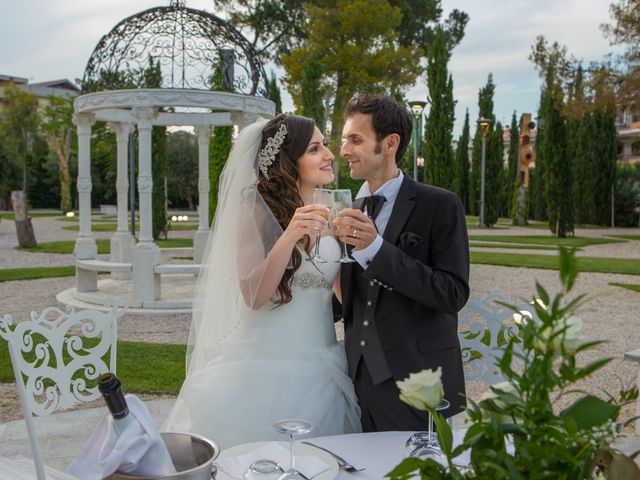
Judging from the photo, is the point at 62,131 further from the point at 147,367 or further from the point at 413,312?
the point at 413,312

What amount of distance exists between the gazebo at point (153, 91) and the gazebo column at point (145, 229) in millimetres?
15

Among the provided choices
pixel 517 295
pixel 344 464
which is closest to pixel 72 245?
pixel 517 295

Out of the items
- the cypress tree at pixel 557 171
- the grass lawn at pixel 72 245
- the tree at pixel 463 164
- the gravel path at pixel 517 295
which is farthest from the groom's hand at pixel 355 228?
the tree at pixel 463 164

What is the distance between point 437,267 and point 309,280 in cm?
81

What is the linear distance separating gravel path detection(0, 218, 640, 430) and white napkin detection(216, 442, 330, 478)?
278 cm

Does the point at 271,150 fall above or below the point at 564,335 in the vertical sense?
above

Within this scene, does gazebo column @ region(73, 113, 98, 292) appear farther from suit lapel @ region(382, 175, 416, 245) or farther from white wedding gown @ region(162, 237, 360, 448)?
suit lapel @ region(382, 175, 416, 245)

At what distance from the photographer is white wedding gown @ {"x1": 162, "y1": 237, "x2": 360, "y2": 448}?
2.87 m

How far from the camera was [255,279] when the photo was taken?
117 inches

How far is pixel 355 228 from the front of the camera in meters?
2.40

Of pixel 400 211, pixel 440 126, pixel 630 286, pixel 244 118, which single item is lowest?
pixel 630 286

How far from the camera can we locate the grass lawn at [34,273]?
13.1 m

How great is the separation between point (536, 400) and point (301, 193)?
2321 mm

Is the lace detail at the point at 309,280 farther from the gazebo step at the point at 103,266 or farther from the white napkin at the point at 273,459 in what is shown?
the gazebo step at the point at 103,266
